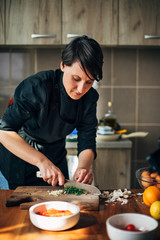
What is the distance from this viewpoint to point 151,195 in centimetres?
115

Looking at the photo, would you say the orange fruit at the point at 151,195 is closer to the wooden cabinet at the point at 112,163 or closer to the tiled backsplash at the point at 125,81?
the wooden cabinet at the point at 112,163

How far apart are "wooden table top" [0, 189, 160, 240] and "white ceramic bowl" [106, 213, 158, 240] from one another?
8 cm

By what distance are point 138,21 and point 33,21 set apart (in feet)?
3.16

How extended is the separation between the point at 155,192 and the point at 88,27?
75.4 inches

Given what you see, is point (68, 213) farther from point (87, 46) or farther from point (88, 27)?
point (88, 27)

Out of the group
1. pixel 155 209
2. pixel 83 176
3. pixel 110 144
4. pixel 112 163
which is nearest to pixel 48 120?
pixel 83 176

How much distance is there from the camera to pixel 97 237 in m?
0.94

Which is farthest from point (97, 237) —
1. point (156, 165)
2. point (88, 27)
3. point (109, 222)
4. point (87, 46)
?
point (88, 27)

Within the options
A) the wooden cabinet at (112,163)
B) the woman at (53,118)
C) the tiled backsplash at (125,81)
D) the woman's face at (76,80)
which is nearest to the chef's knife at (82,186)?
the woman at (53,118)

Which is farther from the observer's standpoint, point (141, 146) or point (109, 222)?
point (141, 146)

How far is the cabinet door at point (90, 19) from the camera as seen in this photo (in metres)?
2.67

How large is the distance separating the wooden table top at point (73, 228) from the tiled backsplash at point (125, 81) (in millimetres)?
1920

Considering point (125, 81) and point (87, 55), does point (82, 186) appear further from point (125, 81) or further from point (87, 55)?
point (125, 81)

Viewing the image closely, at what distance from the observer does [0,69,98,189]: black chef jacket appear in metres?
1.44
